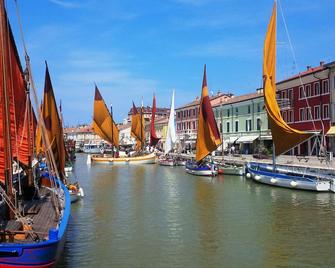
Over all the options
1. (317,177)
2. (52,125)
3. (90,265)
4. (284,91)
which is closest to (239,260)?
(90,265)

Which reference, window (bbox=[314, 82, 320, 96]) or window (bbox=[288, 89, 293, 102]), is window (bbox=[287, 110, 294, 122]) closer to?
window (bbox=[288, 89, 293, 102])

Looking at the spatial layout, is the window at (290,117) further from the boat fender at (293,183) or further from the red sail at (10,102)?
the red sail at (10,102)

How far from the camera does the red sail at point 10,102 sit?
12.9 m

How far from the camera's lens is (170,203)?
94.3ft

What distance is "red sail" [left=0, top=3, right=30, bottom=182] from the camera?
42.5 ft

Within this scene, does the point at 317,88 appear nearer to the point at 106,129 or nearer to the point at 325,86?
the point at 325,86

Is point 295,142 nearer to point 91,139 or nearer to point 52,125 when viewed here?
point 52,125

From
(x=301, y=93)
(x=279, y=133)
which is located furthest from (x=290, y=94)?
(x=279, y=133)

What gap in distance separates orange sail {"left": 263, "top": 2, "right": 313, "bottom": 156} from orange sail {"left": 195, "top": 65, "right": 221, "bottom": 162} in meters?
14.4

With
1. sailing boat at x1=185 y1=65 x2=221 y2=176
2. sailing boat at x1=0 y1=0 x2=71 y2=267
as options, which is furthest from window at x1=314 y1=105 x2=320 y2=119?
sailing boat at x1=0 y1=0 x2=71 y2=267

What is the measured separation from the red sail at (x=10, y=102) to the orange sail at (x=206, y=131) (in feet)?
104

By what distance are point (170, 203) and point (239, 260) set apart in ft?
43.7

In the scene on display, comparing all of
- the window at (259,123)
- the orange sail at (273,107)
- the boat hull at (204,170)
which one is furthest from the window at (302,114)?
the orange sail at (273,107)

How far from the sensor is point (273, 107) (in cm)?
3144
